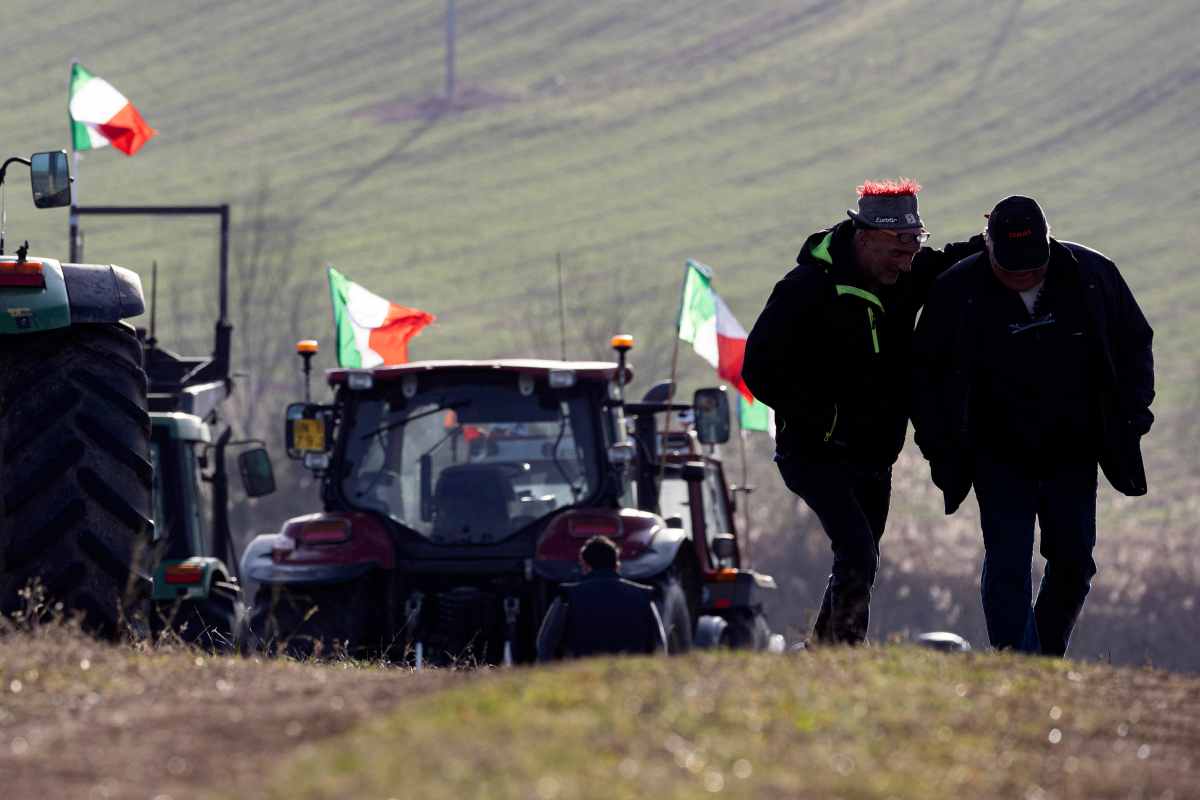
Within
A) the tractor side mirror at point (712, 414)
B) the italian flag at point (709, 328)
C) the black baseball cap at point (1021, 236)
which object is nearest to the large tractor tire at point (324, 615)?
the tractor side mirror at point (712, 414)

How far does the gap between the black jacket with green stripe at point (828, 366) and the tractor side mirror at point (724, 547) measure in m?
5.51

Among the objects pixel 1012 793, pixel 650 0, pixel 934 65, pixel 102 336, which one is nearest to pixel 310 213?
pixel 934 65

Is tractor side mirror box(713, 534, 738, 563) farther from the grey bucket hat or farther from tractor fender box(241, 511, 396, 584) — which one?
the grey bucket hat

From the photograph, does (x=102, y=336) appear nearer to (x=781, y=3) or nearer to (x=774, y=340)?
(x=774, y=340)

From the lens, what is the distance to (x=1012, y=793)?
418cm

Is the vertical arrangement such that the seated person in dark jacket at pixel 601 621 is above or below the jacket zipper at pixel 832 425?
below

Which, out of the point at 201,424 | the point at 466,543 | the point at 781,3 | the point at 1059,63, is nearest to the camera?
the point at 466,543

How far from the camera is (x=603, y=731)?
4.32 metres

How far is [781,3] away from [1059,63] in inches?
621

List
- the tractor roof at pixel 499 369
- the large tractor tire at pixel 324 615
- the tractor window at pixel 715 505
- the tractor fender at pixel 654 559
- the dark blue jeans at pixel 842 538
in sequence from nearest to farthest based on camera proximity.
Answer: the dark blue jeans at pixel 842 538 → the tractor fender at pixel 654 559 → the large tractor tire at pixel 324 615 → the tractor roof at pixel 499 369 → the tractor window at pixel 715 505

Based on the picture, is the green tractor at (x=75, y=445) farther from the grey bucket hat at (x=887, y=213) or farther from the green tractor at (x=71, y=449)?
the grey bucket hat at (x=887, y=213)

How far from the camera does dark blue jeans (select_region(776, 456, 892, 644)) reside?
7402 mm

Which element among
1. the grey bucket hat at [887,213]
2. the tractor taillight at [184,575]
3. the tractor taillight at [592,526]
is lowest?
the tractor taillight at [184,575]

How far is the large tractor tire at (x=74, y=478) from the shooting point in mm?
7070
